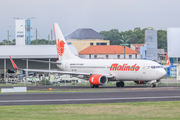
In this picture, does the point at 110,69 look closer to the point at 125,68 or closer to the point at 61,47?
the point at 125,68

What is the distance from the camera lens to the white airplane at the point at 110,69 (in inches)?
1754

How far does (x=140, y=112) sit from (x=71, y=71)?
1280 inches

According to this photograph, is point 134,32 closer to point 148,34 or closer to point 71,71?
point 148,34

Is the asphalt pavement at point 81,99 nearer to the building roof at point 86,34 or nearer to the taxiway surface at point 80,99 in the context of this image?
the taxiway surface at point 80,99

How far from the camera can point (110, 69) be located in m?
47.8

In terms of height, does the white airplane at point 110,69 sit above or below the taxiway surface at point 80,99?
above

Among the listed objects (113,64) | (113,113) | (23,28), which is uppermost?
(23,28)

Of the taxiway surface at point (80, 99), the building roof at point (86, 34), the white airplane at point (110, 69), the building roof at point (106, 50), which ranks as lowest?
the taxiway surface at point (80, 99)

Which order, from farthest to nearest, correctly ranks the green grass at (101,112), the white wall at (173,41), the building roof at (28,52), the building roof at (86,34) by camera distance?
the building roof at (86,34) < the white wall at (173,41) < the building roof at (28,52) < the green grass at (101,112)

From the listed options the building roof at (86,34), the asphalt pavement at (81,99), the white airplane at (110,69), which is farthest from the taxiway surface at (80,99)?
the building roof at (86,34)

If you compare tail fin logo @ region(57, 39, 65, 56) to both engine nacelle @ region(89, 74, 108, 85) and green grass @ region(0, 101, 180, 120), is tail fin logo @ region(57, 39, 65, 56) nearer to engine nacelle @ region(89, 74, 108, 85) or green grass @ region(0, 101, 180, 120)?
engine nacelle @ region(89, 74, 108, 85)

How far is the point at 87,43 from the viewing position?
509 ft

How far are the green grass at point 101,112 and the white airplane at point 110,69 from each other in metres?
21.0

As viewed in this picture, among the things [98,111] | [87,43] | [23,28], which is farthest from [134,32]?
[98,111]
